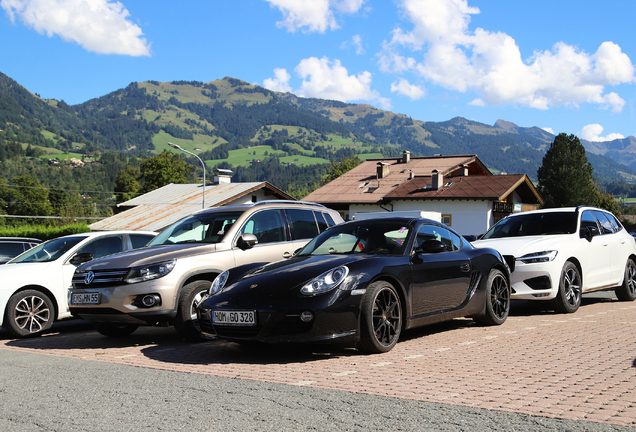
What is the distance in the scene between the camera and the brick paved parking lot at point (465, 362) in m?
4.30

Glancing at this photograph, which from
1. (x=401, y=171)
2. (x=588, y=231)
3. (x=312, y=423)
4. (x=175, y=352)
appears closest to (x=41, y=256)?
(x=175, y=352)

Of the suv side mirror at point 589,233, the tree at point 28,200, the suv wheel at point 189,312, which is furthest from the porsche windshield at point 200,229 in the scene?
the tree at point 28,200

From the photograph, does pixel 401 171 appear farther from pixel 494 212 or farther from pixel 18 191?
pixel 18 191

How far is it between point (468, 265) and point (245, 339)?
312cm

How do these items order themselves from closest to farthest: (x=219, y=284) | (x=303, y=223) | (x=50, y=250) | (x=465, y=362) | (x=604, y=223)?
1. (x=465, y=362)
2. (x=219, y=284)
3. (x=303, y=223)
4. (x=50, y=250)
5. (x=604, y=223)

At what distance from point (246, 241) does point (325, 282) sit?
233 centimetres

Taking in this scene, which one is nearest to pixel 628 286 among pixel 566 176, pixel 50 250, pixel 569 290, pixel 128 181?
pixel 569 290

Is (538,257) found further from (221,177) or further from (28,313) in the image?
(221,177)

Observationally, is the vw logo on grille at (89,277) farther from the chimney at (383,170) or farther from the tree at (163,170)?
the tree at (163,170)

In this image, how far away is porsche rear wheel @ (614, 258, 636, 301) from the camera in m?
11.0

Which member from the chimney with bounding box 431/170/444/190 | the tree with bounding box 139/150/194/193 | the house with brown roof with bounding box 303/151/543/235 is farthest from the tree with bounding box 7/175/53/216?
the chimney with bounding box 431/170/444/190

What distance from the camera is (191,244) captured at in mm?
8078

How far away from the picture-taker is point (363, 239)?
6.94 m

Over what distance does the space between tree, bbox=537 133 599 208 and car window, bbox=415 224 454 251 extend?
69671 millimetres
